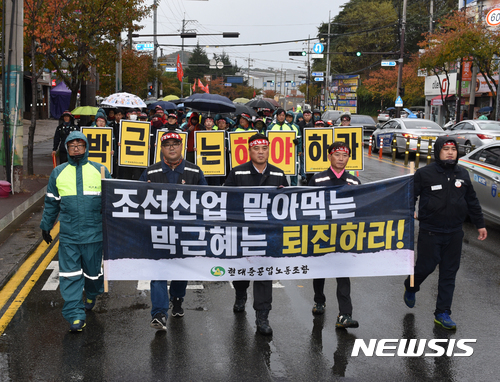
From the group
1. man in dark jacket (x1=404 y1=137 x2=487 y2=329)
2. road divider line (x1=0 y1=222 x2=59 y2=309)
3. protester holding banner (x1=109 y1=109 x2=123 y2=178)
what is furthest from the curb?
man in dark jacket (x1=404 y1=137 x2=487 y2=329)

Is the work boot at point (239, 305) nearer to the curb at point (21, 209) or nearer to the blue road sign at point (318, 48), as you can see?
the curb at point (21, 209)

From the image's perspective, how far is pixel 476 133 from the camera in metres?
20.5

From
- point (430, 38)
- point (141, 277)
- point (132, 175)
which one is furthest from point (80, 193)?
point (430, 38)

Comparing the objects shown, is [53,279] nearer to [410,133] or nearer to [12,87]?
[12,87]

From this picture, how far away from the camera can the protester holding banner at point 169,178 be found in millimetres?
5289

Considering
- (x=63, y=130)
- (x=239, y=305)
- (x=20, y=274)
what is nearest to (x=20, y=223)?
(x=20, y=274)

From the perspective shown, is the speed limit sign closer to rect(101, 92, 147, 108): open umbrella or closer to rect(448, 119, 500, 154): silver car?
rect(448, 119, 500, 154): silver car

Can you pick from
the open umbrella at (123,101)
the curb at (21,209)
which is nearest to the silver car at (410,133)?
the open umbrella at (123,101)

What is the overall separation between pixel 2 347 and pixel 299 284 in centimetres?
351

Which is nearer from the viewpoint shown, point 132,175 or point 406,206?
point 406,206

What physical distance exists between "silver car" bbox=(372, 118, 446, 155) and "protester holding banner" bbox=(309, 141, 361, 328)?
669 inches

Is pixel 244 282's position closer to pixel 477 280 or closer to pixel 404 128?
pixel 477 280

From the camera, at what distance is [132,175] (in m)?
11.7

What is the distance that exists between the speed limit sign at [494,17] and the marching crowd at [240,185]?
77.4 feet
